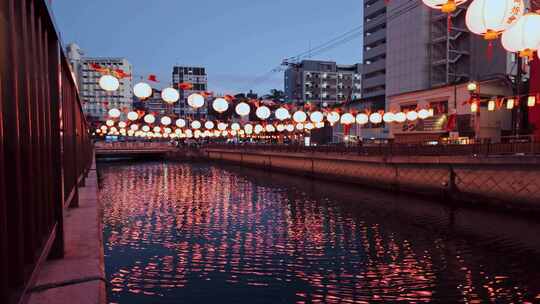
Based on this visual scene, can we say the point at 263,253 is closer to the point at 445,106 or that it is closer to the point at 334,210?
the point at 334,210

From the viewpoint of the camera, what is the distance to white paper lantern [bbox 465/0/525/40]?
10.4 metres

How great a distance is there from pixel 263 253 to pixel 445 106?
3082 cm

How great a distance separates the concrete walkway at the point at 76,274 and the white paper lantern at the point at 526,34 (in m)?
13.2

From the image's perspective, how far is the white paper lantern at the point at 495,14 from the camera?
34.2ft

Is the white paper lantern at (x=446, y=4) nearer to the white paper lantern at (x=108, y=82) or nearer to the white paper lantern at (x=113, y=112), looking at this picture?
the white paper lantern at (x=108, y=82)

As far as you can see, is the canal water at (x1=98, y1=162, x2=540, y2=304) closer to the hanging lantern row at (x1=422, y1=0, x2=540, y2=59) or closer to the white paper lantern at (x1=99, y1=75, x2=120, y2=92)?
the white paper lantern at (x1=99, y1=75, x2=120, y2=92)

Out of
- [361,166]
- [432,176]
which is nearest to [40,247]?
[432,176]

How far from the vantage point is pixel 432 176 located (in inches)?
947

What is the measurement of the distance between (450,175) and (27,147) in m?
23.3

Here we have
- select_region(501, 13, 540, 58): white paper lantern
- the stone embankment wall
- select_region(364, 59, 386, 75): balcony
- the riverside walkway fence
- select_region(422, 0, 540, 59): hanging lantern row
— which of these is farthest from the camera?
select_region(364, 59, 386, 75): balcony

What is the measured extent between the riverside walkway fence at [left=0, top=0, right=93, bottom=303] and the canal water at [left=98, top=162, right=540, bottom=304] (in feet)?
17.5

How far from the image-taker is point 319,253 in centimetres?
1289

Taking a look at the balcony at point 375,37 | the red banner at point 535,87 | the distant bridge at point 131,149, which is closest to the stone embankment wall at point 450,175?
the red banner at point 535,87

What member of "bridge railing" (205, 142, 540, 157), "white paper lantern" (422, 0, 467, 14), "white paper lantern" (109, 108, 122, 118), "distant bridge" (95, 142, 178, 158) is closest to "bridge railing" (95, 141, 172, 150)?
"distant bridge" (95, 142, 178, 158)
